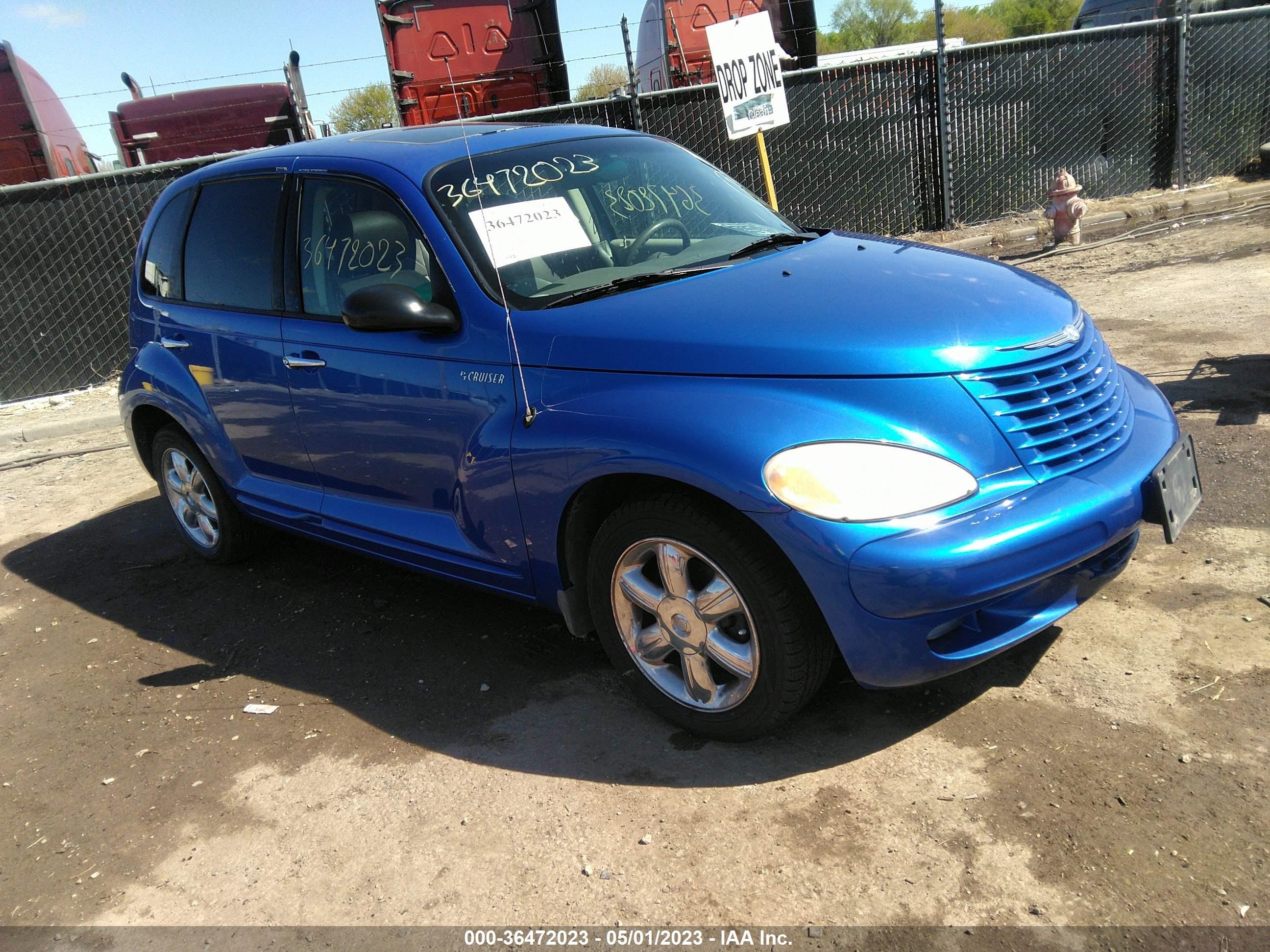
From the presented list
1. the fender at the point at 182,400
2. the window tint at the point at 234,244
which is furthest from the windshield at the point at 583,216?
the fender at the point at 182,400

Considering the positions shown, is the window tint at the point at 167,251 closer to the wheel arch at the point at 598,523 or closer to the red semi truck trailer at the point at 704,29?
the wheel arch at the point at 598,523

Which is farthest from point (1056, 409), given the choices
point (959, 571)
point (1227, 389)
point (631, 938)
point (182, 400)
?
point (182, 400)

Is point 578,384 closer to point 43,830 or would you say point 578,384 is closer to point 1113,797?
point 1113,797

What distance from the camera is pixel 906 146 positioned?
1121 centimetres

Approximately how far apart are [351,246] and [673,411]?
1.73m

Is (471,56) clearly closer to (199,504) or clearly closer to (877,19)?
(199,504)

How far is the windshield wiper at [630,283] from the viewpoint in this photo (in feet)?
11.1

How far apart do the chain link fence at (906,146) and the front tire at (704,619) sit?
7.92m

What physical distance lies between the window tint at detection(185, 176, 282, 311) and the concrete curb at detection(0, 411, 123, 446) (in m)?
4.97

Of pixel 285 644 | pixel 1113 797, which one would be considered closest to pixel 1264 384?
pixel 1113 797

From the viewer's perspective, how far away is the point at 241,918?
271 centimetres

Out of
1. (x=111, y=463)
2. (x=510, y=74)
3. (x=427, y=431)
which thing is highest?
(x=510, y=74)

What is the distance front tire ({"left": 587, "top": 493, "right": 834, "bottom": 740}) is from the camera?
2.77m

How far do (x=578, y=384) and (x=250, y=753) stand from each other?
67.6 inches
